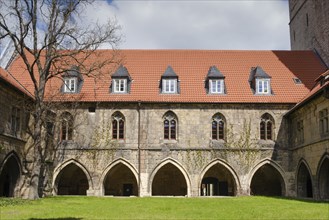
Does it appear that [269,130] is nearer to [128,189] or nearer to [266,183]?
[266,183]

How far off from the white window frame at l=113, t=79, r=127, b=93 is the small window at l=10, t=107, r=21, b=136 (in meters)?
6.37

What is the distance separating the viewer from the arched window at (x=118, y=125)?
92.3 ft

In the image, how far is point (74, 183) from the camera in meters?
30.8

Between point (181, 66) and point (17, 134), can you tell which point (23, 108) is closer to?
point (17, 134)

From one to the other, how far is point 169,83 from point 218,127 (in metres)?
4.14

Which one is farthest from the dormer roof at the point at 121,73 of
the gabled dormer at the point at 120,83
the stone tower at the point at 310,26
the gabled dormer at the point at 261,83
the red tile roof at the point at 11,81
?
the stone tower at the point at 310,26

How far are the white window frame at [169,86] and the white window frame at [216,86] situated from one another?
2270 mm

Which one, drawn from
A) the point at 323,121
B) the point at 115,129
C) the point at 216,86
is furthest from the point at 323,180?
the point at 115,129

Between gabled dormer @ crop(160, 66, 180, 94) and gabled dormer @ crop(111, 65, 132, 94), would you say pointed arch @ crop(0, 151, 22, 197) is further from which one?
gabled dormer @ crop(160, 66, 180, 94)

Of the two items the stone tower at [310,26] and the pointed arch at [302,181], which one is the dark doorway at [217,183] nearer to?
the pointed arch at [302,181]

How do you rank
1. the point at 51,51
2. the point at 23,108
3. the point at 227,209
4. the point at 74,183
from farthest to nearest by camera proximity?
the point at 74,183
the point at 23,108
the point at 51,51
the point at 227,209

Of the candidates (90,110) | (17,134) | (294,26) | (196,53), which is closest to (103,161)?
(90,110)

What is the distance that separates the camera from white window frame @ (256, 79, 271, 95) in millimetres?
28656

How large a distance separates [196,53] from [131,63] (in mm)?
4722
